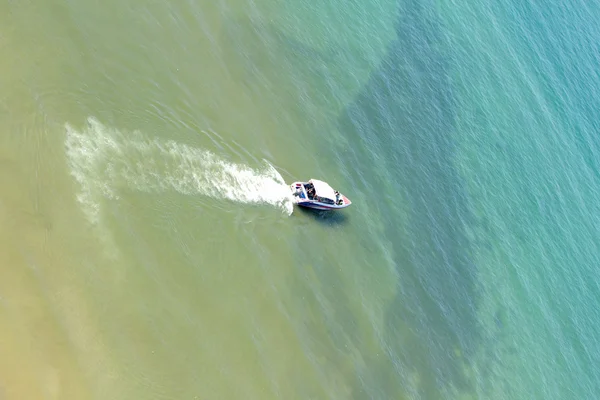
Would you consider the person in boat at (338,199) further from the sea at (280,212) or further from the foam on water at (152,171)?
the foam on water at (152,171)

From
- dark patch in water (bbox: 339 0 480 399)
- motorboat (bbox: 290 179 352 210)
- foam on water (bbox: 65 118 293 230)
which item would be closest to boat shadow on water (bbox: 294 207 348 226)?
motorboat (bbox: 290 179 352 210)

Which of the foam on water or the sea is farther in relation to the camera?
the foam on water

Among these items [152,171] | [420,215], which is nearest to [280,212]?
[152,171]

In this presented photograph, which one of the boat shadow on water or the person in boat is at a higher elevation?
the person in boat

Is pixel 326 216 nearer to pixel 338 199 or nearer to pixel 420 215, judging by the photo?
pixel 338 199

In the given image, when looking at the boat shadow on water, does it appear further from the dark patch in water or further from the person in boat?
the dark patch in water

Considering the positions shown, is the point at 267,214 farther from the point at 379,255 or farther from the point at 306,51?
the point at 306,51

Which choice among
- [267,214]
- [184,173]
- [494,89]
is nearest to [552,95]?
[494,89]
